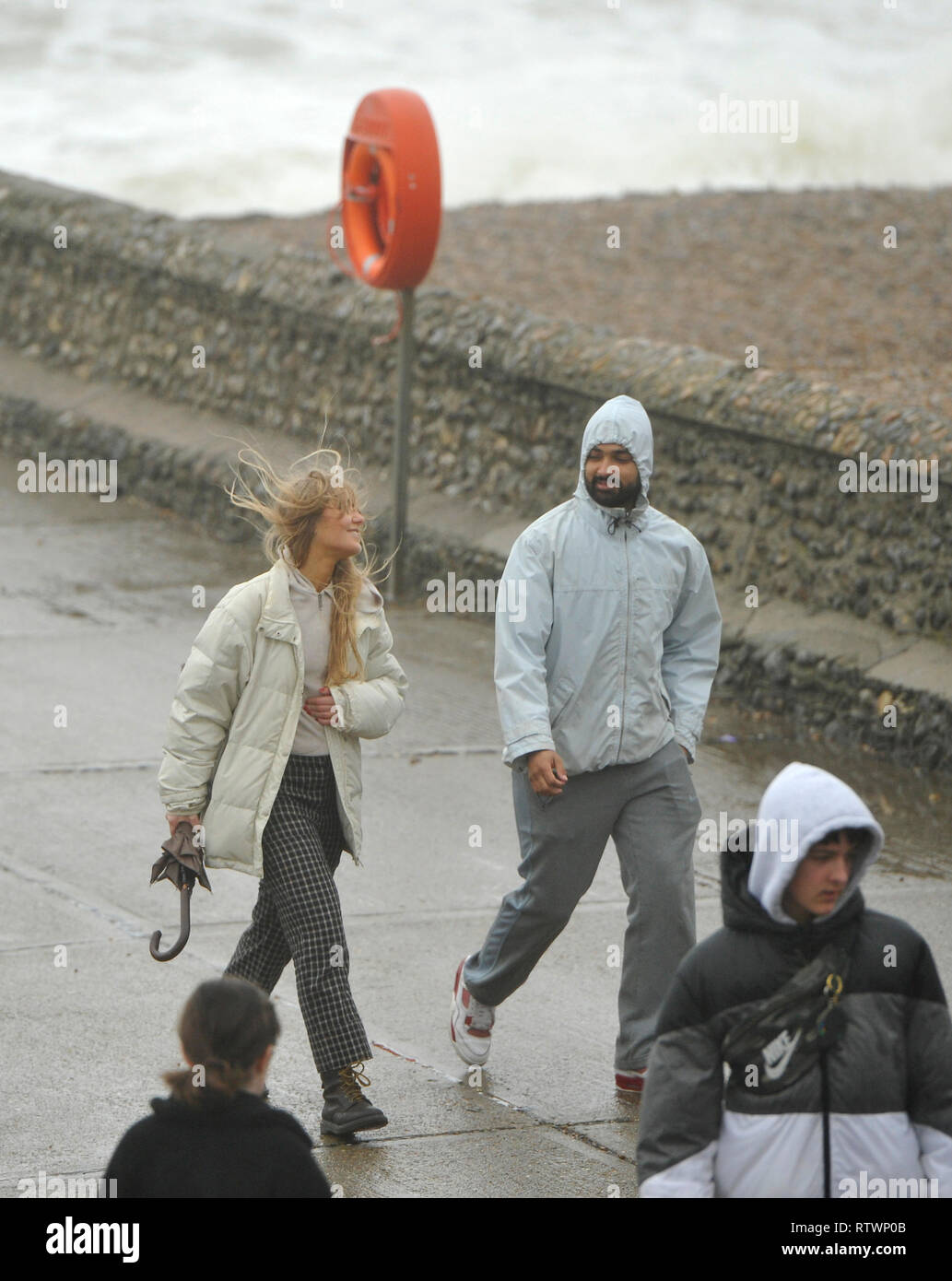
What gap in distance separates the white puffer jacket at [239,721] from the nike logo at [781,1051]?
1.87 m

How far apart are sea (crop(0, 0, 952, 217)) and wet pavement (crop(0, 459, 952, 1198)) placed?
16.6 m

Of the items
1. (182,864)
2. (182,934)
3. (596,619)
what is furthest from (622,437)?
(182,934)

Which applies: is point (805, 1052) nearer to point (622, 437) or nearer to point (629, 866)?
point (629, 866)

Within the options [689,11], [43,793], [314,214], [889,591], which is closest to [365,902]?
[43,793]

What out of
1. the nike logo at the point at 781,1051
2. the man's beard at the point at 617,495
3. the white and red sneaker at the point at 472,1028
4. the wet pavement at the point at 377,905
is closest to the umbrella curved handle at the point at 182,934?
the wet pavement at the point at 377,905

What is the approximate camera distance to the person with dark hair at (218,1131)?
2861mm

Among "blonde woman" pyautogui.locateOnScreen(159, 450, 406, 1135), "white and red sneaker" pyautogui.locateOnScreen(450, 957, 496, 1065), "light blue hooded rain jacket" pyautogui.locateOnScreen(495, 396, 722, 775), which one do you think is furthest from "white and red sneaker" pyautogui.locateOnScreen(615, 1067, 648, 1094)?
"light blue hooded rain jacket" pyautogui.locateOnScreen(495, 396, 722, 775)

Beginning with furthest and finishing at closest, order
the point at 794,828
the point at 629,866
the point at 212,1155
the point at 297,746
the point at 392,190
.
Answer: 1. the point at 392,190
2. the point at 629,866
3. the point at 297,746
4. the point at 794,828
5. the point at 212,1155

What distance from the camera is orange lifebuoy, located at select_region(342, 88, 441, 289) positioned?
9.45 metres

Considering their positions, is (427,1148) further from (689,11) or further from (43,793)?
(689,11)

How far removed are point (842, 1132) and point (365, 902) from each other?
11.0ft

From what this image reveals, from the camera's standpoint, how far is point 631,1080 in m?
5.02

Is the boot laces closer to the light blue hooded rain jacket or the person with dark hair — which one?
the light blue hooded rain jacket

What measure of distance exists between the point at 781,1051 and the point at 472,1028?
2.04 meters
